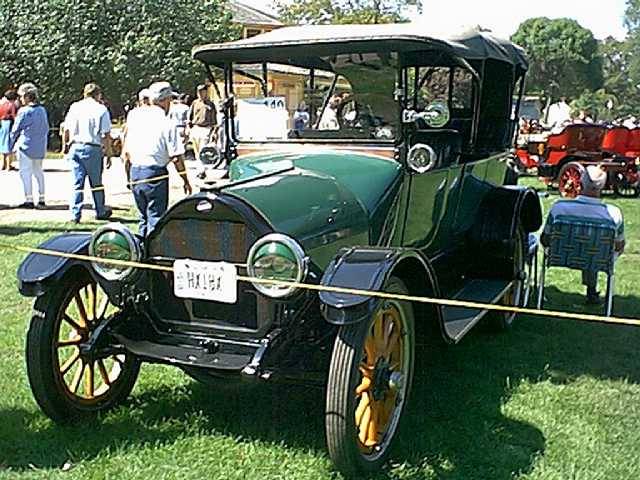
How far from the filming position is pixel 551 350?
5.68 meters

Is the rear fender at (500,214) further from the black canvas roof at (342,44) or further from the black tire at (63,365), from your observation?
the black tire at (63,365)

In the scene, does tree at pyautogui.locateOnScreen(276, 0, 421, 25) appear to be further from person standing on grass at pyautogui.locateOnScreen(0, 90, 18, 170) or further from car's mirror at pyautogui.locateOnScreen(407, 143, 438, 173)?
car's mirror at pyautogui.locateOnScreen(407, 143, 438, 173)

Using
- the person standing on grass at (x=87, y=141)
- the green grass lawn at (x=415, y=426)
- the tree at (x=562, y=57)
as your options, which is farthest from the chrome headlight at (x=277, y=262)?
the tree at (x=562, y=57)

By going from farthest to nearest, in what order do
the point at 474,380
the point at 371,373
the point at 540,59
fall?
the point at 540,59 → the point at 474,380 → the point at 371,373

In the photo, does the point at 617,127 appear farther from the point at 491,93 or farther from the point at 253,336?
the point at 253,336

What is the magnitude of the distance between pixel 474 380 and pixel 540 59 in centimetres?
6391

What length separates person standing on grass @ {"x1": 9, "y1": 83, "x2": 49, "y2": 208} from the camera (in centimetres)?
1127

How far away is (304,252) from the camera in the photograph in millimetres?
3750

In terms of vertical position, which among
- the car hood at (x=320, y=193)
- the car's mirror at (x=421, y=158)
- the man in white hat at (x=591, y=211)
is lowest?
the man in white hat at (x=591, y=211)

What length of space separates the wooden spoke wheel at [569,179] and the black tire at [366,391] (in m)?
11.3

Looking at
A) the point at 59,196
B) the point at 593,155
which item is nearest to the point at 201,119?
the point at 59,196

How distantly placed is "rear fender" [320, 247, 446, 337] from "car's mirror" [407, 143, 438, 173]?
76 centimetres

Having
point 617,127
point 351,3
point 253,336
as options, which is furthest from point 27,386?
point 351,3

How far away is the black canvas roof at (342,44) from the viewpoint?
15.0 ft
